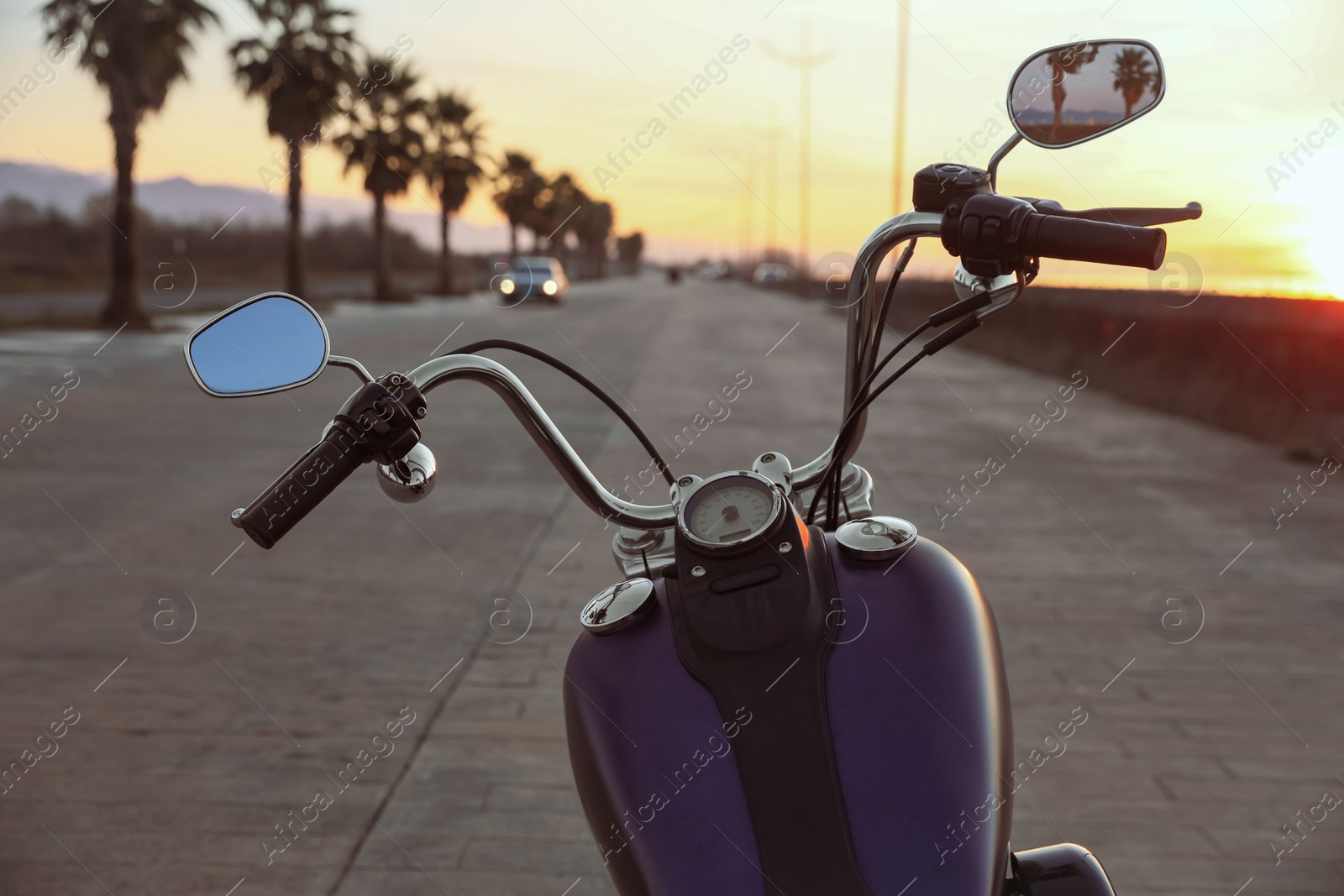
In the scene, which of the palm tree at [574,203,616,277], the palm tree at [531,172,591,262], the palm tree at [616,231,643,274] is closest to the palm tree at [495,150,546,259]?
the palm tree at [531,172,591,262]

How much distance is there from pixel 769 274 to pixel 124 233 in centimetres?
7218

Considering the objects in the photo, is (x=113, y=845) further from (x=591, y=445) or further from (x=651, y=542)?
(x=591, y=445)

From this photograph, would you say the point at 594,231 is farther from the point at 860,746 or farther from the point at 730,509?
the point at 860,746

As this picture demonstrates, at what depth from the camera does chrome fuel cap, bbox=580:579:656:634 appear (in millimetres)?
1253

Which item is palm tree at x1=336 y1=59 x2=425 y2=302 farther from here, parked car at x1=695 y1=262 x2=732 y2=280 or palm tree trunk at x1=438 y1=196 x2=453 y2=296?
parked car at x1=695 y1=262 x2=732 y2=280

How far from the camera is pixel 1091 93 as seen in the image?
1.43 m

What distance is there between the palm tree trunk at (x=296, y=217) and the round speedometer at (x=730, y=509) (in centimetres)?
2919

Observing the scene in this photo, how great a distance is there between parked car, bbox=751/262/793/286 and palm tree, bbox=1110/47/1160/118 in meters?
80.0

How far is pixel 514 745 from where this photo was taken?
338cm

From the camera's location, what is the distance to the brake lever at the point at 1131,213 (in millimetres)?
1276

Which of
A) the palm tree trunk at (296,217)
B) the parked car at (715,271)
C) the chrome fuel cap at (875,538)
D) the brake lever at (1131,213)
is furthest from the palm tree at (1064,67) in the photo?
the parked car at (715,271)

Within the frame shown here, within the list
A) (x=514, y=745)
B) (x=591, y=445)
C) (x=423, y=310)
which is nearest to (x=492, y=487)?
(x=591, y=445)

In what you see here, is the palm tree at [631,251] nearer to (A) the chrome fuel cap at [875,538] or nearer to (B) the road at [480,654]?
(B) the road at [480,654]

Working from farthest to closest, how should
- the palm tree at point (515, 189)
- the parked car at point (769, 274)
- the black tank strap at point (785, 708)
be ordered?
the parked car at point (769, 274) → the palm tree at point (515, 189) → the black tank strap at point (785, 708)
